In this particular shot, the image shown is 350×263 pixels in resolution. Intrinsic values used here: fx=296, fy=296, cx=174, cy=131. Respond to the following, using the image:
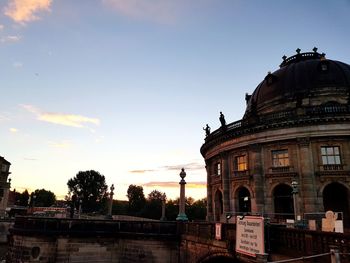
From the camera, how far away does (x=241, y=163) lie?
31812 mm

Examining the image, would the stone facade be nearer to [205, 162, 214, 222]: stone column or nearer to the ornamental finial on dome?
[205, 162, 214, 222]: stone column

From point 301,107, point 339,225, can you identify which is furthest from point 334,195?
point 339,225

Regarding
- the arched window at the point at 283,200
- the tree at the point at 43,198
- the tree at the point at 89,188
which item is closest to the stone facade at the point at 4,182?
the tree at the point at 89,188

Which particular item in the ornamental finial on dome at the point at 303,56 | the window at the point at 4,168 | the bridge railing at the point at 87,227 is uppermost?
the ornamental finial on dome at the point at 303,56

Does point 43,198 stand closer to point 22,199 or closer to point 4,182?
point 22,199

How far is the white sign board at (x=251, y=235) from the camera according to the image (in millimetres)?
9805

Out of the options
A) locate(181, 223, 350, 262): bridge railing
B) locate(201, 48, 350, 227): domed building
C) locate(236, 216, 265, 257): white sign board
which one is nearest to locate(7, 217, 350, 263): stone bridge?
locate(201, 48, 350, 227): domed building

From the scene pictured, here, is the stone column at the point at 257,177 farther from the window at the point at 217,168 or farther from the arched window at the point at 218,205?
the arched window at the point at 218,205

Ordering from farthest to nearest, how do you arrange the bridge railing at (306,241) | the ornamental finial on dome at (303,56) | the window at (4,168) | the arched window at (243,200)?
the window at (4,168) → the ornamental finial on dome at (303,56) → the arched window at (243,200) → the bridge railing at (306,241)

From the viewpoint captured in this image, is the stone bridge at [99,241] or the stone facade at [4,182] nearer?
the stone bridge at [99,241]

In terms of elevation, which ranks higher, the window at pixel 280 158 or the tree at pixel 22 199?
the window at pixel 280 158

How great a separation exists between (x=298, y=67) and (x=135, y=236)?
26.7 m

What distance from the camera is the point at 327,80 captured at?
3253cm

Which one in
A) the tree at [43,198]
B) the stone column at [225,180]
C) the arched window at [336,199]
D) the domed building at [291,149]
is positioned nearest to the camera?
the domed building at [291,149]
